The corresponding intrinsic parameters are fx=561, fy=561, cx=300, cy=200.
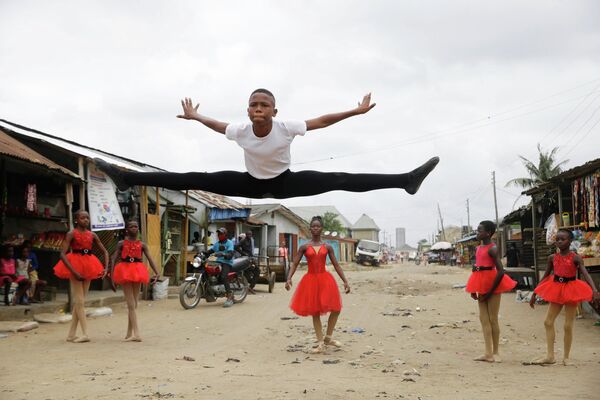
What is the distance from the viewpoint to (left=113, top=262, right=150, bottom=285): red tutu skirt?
833cm

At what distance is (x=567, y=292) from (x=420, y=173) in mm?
4160

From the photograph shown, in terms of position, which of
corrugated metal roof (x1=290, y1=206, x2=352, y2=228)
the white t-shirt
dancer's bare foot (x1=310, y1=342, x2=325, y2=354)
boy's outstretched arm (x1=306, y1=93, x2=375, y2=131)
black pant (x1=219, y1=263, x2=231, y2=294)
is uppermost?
corrugated metal roof (x1=290, y1=206, x2=352, y2=228)

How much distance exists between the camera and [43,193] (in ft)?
42.3

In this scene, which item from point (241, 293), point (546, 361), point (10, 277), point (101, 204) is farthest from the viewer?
point (241, 293)

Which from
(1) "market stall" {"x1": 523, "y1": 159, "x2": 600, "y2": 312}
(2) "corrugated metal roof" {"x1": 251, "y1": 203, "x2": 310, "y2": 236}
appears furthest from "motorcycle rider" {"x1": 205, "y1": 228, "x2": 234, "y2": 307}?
(2) "corrugated metal roof" {"x1": 251, "y1": 203, "x2": 310, "y2": 236}

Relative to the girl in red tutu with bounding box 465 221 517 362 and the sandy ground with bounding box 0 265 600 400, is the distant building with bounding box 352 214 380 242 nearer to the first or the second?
the sandy ground with bounding box 0 265 600 400

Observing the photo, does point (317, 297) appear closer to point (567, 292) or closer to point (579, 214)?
point (567, 292)

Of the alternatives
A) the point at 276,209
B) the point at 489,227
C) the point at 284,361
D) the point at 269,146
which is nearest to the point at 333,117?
the point at 269,146

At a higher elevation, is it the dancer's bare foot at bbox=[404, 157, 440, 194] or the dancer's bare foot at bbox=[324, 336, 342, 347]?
the dancer's bare foot at bbox=[404, 157, 440, 194]

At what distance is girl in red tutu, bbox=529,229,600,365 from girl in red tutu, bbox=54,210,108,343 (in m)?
6.04

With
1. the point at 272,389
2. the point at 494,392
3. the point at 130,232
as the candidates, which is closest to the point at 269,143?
the point at 272,389

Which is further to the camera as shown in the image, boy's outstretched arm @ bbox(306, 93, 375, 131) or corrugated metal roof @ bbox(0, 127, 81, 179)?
corrugated metal roof @ bbox(0, 127, 81, 179)

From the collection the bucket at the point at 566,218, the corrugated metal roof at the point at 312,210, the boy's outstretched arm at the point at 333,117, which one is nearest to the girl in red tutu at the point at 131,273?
the boy's outstretched arm at the point at 333,117

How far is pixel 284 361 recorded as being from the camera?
23.0 feet
